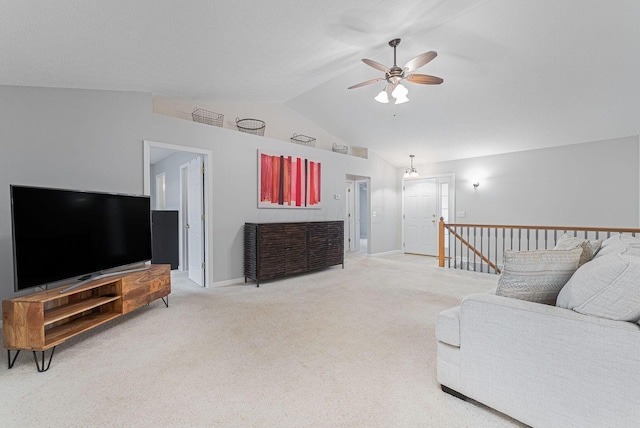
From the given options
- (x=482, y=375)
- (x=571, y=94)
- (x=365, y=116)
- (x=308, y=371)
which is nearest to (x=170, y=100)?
(x=365, y=116)

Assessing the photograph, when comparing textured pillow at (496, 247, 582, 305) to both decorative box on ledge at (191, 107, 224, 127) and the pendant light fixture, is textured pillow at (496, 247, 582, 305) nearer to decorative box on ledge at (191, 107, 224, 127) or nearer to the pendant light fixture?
decorative box on ledge at (191, 107, 224, 127)

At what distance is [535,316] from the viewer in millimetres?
1439

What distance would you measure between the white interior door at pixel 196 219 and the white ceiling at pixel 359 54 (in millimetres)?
1083

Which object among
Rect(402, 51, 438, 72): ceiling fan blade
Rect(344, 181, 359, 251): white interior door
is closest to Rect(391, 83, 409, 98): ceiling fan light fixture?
Rect(402, 51, 438, 72): ceiling fan blade

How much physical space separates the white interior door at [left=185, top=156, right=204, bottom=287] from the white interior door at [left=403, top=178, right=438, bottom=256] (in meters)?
5.36

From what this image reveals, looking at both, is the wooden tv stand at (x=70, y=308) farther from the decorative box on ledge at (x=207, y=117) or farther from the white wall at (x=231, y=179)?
the decorative box on ledge at (x=207, y=117)

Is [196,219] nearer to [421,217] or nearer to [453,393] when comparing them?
[453,393]

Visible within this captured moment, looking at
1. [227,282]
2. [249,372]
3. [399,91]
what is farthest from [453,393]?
[227,282]

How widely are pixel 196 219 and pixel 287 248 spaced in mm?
1481

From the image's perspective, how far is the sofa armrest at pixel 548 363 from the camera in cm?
123

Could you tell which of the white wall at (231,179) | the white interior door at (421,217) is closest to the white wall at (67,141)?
the white wall at (231,179)

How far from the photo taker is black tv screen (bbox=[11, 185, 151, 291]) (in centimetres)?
219

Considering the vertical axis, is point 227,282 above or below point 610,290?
below

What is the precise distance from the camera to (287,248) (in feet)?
15.4
